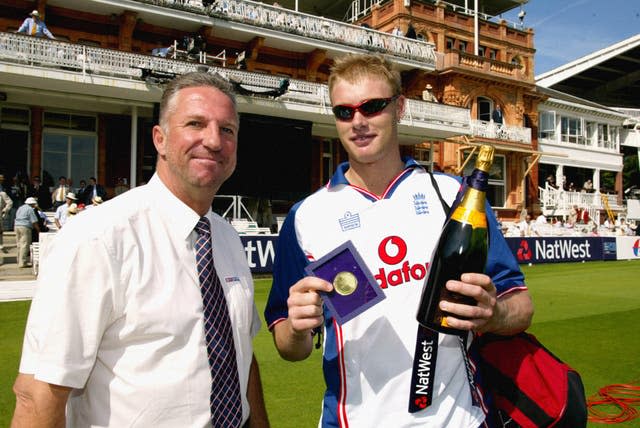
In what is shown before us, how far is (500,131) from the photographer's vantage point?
1131 inches

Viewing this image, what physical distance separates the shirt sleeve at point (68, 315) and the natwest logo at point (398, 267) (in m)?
1.08

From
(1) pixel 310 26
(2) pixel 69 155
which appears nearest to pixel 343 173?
(2) pixel 69 155

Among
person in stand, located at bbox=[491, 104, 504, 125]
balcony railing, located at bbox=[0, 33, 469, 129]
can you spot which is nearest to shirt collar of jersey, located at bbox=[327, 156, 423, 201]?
balcony railing, located at bbox=[0, 33, 469, 129]

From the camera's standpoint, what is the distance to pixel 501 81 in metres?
29.1

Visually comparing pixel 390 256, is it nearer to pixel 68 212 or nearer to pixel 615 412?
pixel 615 412

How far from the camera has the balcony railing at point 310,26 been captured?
20312 mm

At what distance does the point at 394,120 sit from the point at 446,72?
27.0 m

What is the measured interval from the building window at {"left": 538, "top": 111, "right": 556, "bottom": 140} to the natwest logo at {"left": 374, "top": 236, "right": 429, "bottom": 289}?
34.6m

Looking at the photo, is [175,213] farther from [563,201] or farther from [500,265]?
[563,201]

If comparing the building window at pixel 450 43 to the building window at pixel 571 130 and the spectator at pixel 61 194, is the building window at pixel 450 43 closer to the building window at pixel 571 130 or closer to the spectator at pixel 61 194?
the building window at pixel 571 130

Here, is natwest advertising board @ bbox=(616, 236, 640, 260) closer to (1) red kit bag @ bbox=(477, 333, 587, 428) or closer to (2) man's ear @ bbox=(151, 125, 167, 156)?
(1) red kit bag @ bbox=(477, 333, 587, 428)

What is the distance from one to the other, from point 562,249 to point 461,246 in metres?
21.6

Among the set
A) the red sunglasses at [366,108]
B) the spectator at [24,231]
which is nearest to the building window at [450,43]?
the spectator at [24,231]

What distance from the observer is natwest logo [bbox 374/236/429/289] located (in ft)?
6.85
